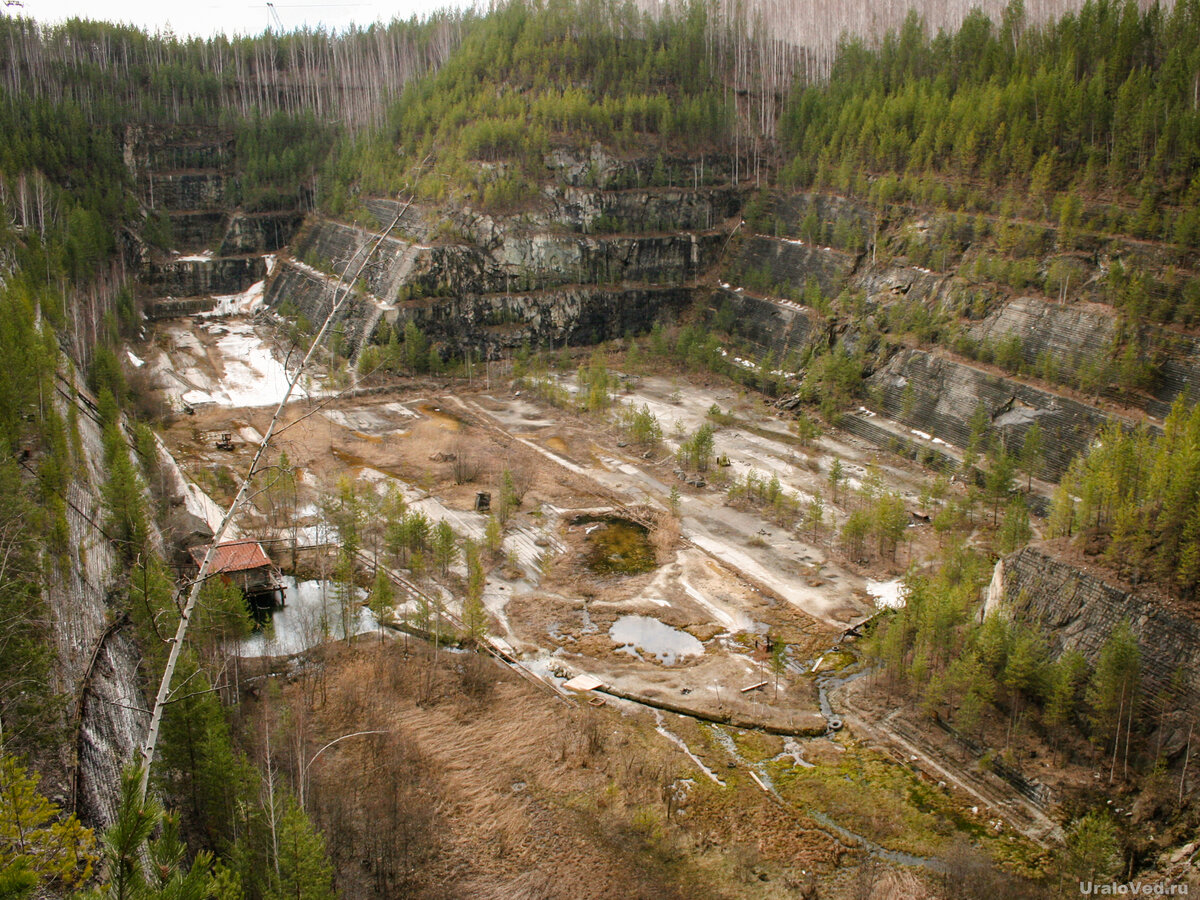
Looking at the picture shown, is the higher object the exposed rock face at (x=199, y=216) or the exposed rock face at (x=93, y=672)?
the exposed rock face at (x=199, y=216)

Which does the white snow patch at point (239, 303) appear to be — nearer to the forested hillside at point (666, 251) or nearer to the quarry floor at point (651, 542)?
the forested hillside at point (666, 251)

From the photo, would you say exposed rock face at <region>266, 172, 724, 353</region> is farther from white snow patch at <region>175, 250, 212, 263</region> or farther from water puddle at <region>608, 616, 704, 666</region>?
water puddle at <region>608, 616, 704, 666</region>

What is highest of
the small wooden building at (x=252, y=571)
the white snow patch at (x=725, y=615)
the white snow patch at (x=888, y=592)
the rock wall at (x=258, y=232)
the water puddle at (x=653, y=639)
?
the rock wall at (x=258, y=232)

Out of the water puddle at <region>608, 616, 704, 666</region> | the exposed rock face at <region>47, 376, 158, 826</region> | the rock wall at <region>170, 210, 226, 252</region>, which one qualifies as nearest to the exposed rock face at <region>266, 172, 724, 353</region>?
the rock wall at <region>170, 210, 226, 252</region>

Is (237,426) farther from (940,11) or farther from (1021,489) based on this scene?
(940,11)

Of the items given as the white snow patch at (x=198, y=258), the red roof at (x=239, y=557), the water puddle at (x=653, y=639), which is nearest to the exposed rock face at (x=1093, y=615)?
the water puddle at (x=653, y=639)

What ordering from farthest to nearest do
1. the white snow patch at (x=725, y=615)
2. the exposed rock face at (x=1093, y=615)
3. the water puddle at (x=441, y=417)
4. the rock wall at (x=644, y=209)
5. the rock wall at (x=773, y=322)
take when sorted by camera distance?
the rock wall at (x=644, y=209), the rock wall at (x=773, y=322), the water puddle at (x=441, y=417), the white snow patch at (x=725, y=615), the exposed rock face at (x=1093, y=615)
